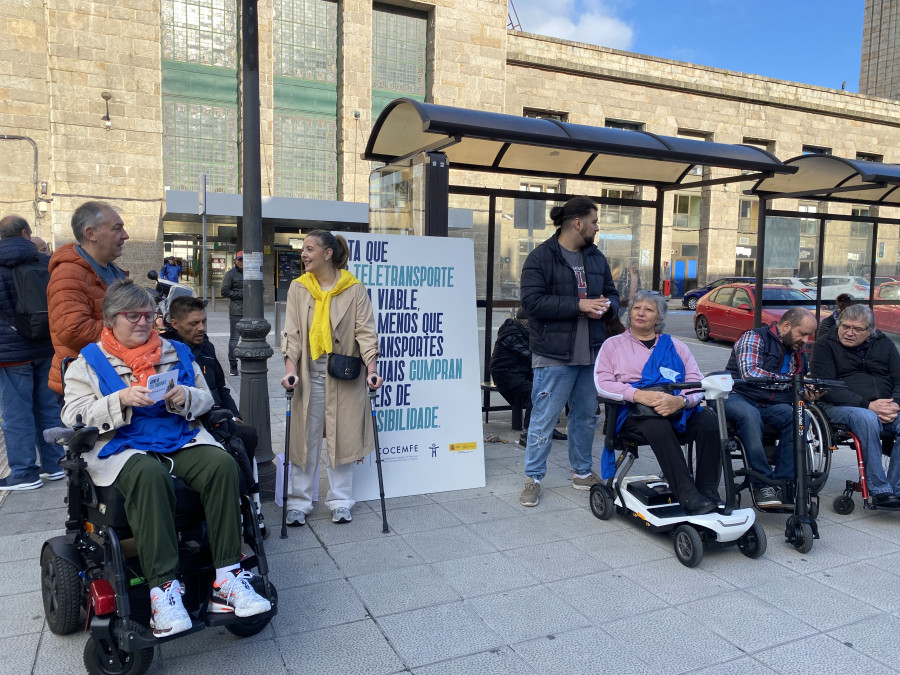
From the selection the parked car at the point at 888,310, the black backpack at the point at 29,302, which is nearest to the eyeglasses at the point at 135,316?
the black backpack at the point at 29,302

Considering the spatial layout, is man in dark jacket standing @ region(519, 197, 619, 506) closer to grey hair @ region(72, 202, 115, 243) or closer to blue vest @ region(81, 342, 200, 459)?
blue vest @ region(81, 342, 200, 459)

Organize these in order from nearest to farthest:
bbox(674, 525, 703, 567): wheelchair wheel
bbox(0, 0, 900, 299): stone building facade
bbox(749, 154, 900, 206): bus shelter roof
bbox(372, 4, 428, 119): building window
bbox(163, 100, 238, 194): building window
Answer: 1. bbox(674, 525, 703, 567): wheelchair wheel
2. bbox(749, 154, 900, 206): bus shelter roof
3. bbox(0, 0, 900, 299): stone building facade
4. bbox(163, 100, 238, 194): building window
5. bbox(372, 4, 428, 119): building window

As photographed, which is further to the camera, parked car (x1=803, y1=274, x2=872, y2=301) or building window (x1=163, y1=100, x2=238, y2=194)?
building window (x1=163, y1=100, x2=238, y2=194)

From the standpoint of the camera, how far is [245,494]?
3.15 meters

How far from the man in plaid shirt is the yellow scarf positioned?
2.71 meters

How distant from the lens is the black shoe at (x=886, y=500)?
14.9 ft

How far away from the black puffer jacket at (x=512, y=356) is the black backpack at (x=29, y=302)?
3726 mm

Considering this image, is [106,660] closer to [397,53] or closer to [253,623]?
[253,623]

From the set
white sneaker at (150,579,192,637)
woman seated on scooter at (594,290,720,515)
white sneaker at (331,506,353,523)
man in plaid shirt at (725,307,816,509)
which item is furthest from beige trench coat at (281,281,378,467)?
man in plaid shirt at (725,307,816,509)

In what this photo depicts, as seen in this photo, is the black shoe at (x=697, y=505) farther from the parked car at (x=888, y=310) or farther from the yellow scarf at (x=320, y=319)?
the parked car at (x=888, y=310)

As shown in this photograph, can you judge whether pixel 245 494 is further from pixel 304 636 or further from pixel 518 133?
pixel 518 133

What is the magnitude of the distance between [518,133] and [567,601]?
12.6ft

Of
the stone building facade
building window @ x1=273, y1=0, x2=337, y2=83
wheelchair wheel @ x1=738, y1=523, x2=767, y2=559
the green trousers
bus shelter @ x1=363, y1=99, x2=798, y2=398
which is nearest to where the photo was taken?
the green trousers

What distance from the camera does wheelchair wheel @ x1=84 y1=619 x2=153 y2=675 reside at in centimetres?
262
